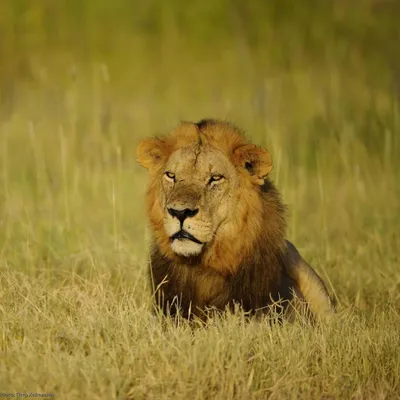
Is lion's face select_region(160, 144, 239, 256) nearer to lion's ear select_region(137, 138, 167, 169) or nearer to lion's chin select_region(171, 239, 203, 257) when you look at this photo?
lion's chin select_region(171, 239, 203, 257)

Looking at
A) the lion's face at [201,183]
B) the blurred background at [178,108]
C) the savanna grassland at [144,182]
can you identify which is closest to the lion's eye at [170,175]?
the lion's face at [201,183]

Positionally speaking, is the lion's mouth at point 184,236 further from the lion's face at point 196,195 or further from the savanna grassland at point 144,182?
the savanna grassland at point 144,182

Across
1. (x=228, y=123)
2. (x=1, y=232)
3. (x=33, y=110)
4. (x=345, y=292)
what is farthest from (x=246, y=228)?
(x=33, y=110)

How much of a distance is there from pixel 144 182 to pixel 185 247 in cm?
490

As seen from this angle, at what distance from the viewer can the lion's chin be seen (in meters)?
5.54

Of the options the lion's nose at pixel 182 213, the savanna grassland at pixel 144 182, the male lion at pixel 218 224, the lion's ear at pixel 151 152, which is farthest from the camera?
the lion's ear at pixel 151 152

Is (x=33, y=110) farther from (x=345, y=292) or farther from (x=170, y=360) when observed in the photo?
(x=170, y=360)

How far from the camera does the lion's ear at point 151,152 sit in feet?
19.6

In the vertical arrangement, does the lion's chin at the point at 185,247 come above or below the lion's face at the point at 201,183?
below

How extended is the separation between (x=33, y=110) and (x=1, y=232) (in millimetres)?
6537

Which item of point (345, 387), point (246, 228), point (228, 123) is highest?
point (228, 123)

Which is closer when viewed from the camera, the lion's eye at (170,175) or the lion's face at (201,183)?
the lion's face at (201,183)

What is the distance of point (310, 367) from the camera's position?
518cm

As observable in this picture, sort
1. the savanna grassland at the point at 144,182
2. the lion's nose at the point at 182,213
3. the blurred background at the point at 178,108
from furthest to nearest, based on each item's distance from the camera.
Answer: the blurred background at the point at 178,108 → the lion's nose at the point at 182,213 → the savanna grassland at the point at 144,182
